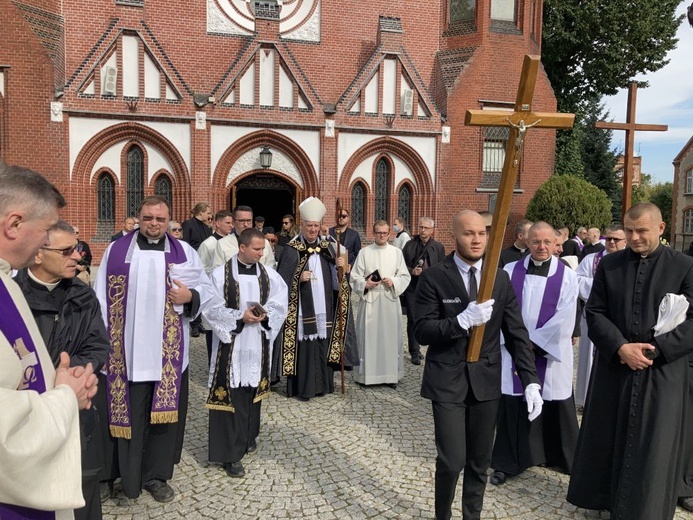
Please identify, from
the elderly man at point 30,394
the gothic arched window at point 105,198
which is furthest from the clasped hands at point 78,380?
the gothic arched window at point 105,198

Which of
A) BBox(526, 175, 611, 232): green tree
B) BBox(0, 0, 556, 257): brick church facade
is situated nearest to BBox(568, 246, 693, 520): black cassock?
BBox(0, 0, 556, 257): brick church facade

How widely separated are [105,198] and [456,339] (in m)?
14.4

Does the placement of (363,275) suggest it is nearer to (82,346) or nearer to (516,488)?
(516,488)

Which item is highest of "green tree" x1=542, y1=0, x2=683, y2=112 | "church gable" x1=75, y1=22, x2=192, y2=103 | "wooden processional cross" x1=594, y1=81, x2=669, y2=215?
"green tree" x1=542, y1=0, x2=683, y2=112

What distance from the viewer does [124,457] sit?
13.5 ft

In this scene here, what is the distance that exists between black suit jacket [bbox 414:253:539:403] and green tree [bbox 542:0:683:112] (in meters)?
20.5

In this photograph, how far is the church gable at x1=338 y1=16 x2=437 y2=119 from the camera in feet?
55.9

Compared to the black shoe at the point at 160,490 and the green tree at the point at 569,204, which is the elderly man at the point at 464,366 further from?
the green tree at the point at 569,204

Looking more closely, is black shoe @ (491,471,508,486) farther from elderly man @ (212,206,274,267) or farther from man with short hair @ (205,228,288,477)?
elderly man @ (212,206,274,267)

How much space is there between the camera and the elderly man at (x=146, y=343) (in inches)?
164

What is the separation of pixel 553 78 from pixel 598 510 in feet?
70.5

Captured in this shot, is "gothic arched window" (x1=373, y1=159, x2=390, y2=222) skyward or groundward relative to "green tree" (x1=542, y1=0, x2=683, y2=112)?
groundward

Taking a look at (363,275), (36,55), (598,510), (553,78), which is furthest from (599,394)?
(553,78)

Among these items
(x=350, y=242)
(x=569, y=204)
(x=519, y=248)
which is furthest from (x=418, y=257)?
(x=569, y=204)
